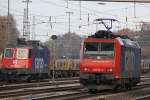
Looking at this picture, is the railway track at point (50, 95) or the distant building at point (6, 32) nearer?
the railway track at point (50, 95)

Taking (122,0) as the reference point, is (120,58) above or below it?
below

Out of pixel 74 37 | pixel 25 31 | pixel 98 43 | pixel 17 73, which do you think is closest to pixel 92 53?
pixel 98 43

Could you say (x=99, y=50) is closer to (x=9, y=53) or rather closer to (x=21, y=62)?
(x=21, y=62)

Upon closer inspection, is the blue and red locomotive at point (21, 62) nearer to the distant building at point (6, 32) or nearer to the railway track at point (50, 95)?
the railway track at point (50, 95)

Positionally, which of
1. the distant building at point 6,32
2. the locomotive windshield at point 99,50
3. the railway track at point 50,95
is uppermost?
the distant building at point 6,32

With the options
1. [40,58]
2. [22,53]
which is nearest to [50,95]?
[22,53]

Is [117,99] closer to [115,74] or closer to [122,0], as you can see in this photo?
[115,74]

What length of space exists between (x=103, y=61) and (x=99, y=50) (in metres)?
0.70

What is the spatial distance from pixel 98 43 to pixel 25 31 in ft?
154

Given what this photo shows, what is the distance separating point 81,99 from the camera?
2258 centimetres

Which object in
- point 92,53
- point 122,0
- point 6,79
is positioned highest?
point 122,0

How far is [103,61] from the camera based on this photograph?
27047 mm

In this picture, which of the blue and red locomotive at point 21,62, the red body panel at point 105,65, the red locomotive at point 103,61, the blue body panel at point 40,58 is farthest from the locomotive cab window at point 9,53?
the red body panel at point 105,65

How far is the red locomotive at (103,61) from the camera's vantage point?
26.7 meters
